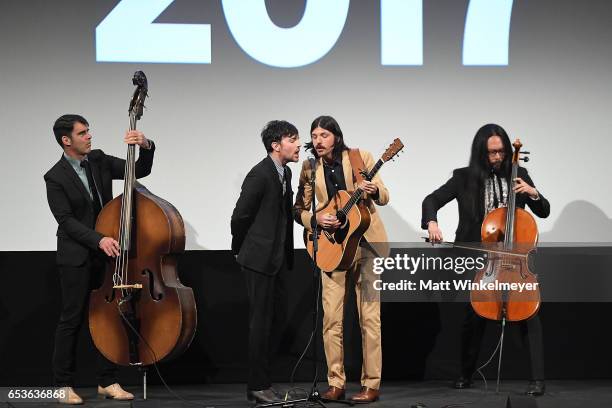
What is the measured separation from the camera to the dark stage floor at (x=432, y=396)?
16.3ft

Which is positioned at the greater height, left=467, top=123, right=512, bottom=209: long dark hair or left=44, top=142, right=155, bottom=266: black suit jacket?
left=467, top=123, right=512, bottom=209: long dark hair

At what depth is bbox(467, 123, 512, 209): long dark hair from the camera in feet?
17.5

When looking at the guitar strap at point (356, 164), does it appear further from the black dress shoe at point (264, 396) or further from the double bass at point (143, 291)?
the black dress shoe at point (264, 396)

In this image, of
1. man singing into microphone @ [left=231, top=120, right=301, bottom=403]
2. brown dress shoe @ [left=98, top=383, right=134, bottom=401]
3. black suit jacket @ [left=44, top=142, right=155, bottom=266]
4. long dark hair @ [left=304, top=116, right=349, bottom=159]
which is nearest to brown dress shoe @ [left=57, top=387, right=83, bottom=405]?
brown dress shoe @ [left=98, top=383, right=134, bottom=401]

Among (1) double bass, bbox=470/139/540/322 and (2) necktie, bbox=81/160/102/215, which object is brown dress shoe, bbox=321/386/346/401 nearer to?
(1) double bass, bbox=470/139/540/322

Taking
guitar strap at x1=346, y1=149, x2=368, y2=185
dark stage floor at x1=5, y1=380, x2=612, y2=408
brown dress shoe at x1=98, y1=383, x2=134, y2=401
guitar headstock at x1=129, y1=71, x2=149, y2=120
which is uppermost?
guitar headstock at x1=129, y1=71, x2=149, y2=120

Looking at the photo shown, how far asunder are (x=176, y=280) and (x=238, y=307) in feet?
3.63

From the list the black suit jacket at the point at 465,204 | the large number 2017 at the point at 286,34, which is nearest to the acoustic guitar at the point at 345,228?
the black suit jacket at the point at 465,204

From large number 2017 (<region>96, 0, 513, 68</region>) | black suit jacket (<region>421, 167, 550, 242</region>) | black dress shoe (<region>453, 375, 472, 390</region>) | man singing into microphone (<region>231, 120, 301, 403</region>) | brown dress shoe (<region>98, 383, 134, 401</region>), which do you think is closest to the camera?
man singing into microphone (<region>231, 120, 301, 403</region>)

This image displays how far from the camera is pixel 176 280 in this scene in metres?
4.83

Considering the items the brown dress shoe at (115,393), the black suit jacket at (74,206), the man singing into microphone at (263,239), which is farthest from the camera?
the brown dress shoe at (115,393)

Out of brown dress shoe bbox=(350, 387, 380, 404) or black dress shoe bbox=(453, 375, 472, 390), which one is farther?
black dress shoe bbox=(453, 375, 472, 390)

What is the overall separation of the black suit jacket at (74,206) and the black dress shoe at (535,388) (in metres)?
2.51

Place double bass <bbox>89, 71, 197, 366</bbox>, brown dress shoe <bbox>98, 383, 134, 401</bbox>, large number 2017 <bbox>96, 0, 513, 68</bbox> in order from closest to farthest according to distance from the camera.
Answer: double bass <bbox>89, 71, 197, 366</bbox>, brown dress shoe <bbox>98, 383, 134, 401</bbox>, large number 2017 <bbox>96, 0, 513, 68</bbox>
